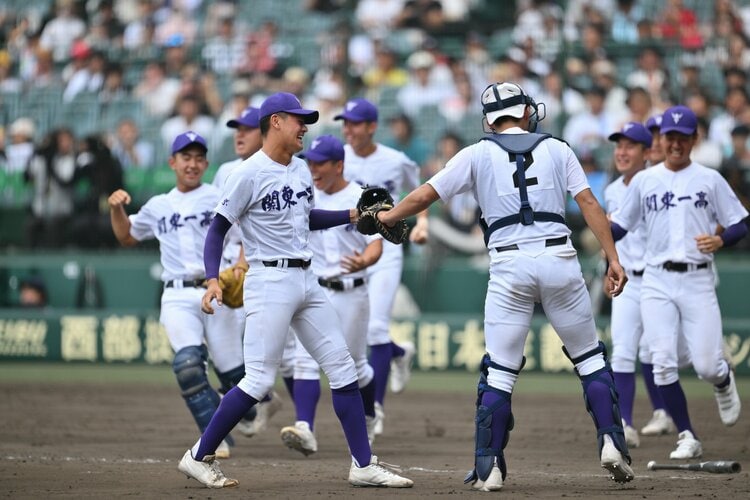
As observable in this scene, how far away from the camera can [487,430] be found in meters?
7.16

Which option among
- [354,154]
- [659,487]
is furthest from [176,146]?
[659,487]

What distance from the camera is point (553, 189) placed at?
7105 mm

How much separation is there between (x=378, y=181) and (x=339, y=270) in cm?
147

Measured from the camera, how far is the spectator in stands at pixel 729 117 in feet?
52.2

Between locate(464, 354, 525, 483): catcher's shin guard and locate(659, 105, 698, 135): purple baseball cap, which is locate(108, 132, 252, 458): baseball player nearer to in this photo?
locate(464, 354, 525, 483): catcher's shin guard

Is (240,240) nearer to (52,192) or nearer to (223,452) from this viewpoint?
(223,452)

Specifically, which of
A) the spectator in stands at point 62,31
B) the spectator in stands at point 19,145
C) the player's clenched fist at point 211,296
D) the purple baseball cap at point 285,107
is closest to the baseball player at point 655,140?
the purple baseball cap at point 285,107

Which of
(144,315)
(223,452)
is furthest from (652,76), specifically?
(223,452)

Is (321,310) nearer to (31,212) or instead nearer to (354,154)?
(354,154)

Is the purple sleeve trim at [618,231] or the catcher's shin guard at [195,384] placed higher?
the purple sleeve trim at [618,231]

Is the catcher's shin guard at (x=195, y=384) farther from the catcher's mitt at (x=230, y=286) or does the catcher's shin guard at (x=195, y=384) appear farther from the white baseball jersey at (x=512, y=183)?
the white baseball jersey at (x=512, y=183)

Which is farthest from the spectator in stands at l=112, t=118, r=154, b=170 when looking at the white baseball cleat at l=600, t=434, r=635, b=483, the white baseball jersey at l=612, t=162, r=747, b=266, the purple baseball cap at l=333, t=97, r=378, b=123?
the white baseball cleat at l=600, t=434, r=635, b=483

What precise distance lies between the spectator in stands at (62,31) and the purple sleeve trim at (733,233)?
45.1 feet

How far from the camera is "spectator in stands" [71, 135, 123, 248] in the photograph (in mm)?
17906
